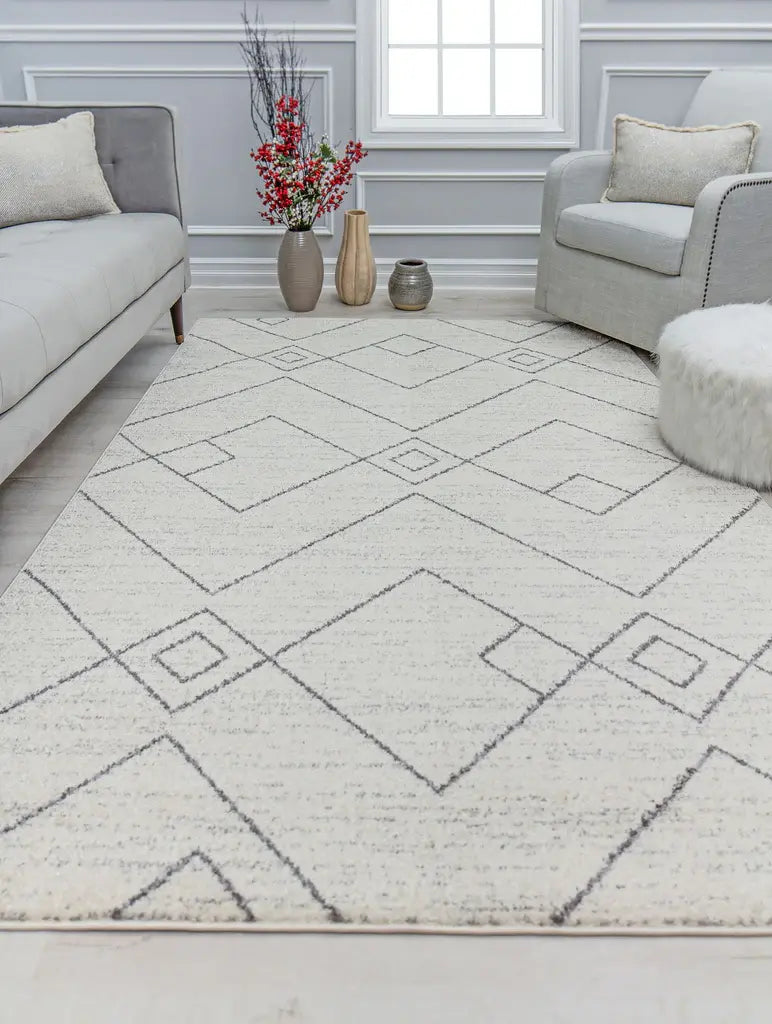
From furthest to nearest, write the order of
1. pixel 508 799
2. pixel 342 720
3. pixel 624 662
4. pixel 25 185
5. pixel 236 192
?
pixel 236 192 < pixel 25 185 < pixel 624 662 < pixel 342 720 < pixel 508 799

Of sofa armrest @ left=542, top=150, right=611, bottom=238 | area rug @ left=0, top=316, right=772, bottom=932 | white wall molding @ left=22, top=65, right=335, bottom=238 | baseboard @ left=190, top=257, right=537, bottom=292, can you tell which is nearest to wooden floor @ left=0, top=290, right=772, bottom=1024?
area rug @ left=0, top=316, right=772, bottom=932

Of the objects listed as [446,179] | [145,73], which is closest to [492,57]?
[446,179]

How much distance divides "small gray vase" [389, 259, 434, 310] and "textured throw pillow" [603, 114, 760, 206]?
740mm

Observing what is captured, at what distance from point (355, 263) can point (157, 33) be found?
1199 millimetres

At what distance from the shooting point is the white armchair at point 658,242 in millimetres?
2531

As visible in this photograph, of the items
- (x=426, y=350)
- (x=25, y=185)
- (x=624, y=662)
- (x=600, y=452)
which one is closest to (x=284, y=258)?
(x=426, y=350)

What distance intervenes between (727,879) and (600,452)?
1.33 metres

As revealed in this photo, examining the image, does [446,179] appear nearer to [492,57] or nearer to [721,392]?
[492,57]

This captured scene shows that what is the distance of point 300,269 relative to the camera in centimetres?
342

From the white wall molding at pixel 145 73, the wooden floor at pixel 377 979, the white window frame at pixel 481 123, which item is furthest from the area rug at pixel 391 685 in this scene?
the white wall molding at pixel 145 73

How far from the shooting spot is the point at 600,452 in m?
2.24

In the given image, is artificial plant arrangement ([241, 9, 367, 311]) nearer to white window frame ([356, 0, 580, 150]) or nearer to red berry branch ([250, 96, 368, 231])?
red berry branch ([250, 96, 368, 231])

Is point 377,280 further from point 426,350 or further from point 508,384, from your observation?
point 508,384

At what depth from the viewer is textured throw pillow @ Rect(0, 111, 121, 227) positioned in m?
2.63
